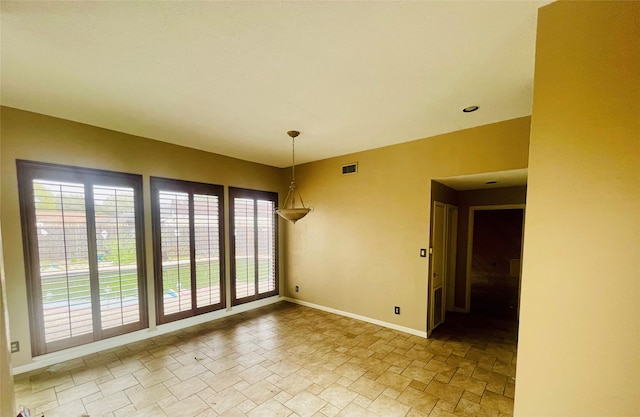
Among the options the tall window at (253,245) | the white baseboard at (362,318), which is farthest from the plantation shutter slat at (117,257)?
the white baseboard at (362,318)

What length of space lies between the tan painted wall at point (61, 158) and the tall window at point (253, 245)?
2.85 ft

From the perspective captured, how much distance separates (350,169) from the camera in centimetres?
467

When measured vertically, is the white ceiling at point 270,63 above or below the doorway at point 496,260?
above

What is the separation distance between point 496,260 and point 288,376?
628 cm

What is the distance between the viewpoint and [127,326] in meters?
3.58

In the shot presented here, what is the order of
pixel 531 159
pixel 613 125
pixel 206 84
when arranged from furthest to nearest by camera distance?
pixel 206 84
pixel 531 159
pixel 613 125

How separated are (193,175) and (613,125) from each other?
4.88 meters

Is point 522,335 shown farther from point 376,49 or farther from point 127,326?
point 127,326

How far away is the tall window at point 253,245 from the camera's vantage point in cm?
489

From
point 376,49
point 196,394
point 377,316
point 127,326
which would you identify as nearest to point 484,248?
point 377,316

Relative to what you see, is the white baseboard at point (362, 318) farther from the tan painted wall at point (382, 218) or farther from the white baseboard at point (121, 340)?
the white baseboard at point (121, 340)

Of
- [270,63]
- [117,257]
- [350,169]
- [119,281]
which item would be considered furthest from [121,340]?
[350,169]

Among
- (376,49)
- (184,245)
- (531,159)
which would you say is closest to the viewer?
(531,159)

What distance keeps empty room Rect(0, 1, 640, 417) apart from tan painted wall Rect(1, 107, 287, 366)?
0.02 m
